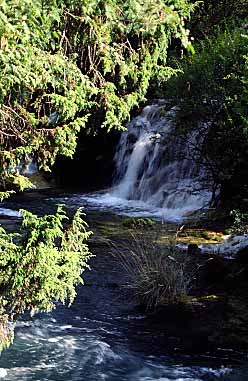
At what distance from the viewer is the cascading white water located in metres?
14.7

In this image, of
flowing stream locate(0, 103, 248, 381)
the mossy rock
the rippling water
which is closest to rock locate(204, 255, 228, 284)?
flowing stream locate(0, 103, 248, 381)

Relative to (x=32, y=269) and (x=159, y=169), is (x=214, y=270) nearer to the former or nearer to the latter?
(x=32, y=269)

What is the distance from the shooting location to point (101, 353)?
21.5 ft

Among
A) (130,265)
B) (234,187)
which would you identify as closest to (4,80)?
(130,265)

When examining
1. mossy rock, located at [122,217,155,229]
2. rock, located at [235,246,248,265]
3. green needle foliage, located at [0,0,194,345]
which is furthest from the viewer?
mossy rock, located at [122,217,155,229]

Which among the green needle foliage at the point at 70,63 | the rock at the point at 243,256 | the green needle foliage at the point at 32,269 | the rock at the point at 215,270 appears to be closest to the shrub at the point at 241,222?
the rock at the point at 243,256

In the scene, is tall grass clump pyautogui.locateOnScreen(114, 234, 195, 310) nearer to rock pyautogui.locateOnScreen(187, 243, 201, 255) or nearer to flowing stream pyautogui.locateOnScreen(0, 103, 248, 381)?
flowing stream pyautogui.locateOnScreen(0, 103, 248, 381)

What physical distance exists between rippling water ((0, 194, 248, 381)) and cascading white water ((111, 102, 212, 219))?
6.49 meters

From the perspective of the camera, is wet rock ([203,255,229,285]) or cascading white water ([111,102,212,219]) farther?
cascading white water ([111,102,212,219])

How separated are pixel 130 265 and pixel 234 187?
4.58 m

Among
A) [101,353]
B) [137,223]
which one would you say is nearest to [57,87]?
[101,353]

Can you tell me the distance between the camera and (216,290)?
8484mm

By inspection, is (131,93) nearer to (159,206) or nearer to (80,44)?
(80,44)

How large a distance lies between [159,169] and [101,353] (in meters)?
11.2
